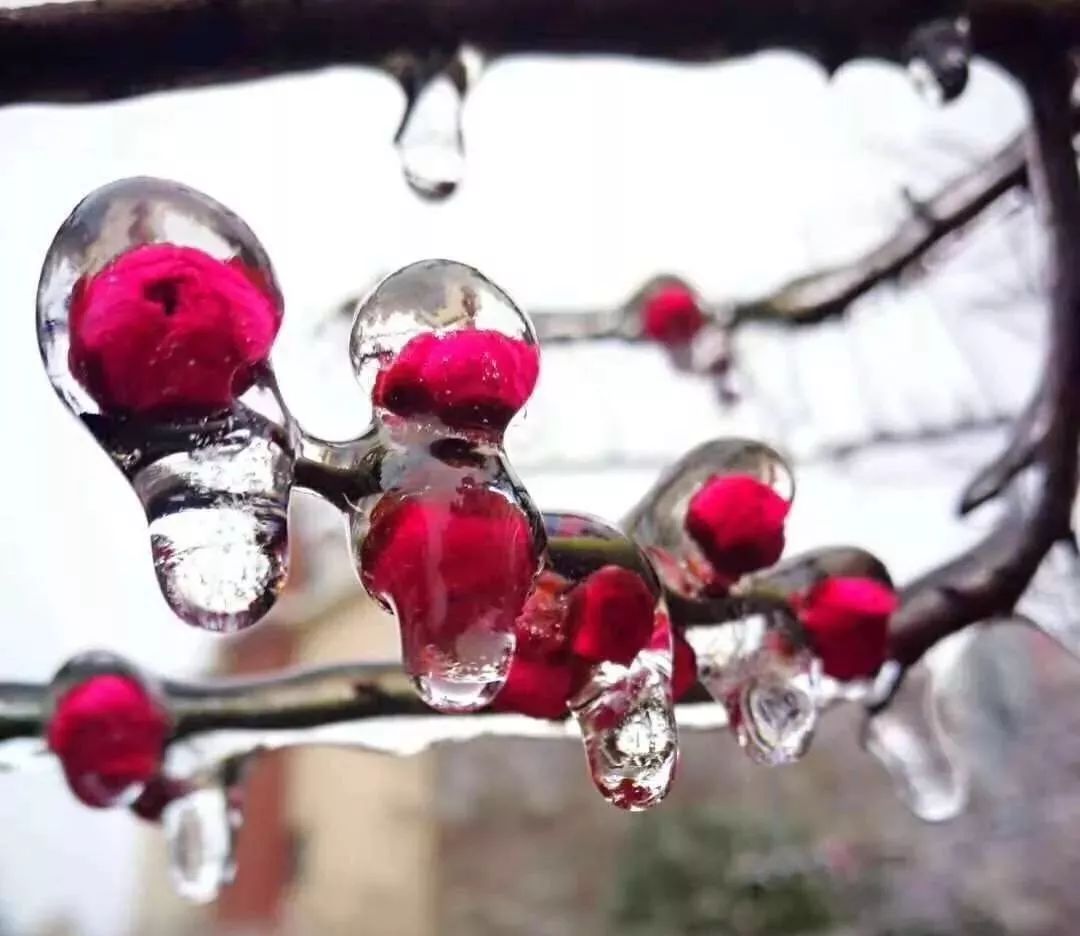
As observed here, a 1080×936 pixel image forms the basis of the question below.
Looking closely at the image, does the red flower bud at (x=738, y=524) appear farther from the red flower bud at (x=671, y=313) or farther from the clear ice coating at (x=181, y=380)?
the red flower bud at (x=671, y=313)

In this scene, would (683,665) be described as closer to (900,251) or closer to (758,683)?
(758,683)

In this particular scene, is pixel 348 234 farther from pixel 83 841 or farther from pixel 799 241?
pixel 83 841

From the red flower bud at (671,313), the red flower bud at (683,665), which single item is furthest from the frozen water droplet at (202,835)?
the red flower bud at (671,313)

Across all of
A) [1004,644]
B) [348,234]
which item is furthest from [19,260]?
[1004,644]

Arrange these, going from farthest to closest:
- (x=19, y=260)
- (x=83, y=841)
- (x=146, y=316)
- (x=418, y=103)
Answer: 1. (x=83, y=841)
2. (x=19, y=260)
3. (x=418, y=103)
4. (x=146, y=316)

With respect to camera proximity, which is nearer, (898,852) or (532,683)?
(532,683)

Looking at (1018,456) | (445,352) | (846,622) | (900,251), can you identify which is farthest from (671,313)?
(445,352)

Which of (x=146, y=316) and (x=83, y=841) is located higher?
(x=146, y=316)
